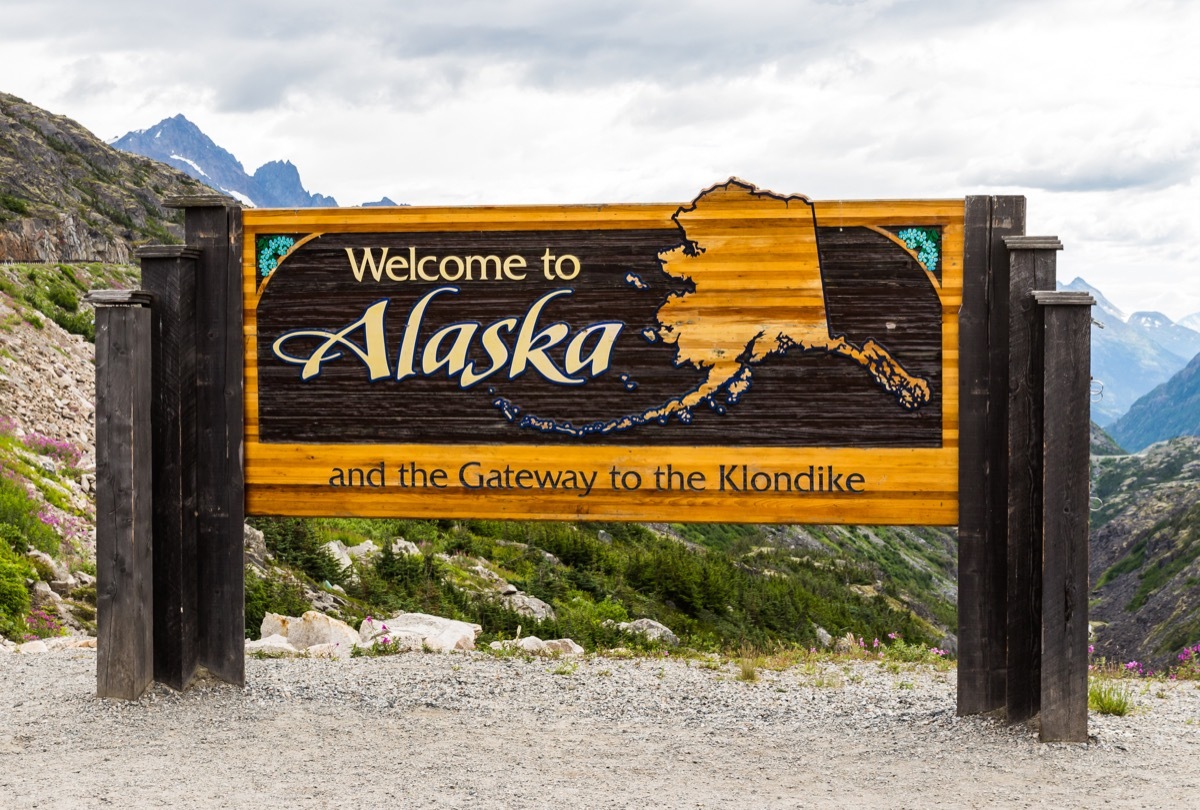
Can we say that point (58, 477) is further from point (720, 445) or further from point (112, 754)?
point (720, 445)

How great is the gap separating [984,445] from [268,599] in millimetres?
10144

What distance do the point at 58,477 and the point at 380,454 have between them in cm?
1141

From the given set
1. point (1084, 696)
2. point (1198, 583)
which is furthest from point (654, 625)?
point (1198, 583)

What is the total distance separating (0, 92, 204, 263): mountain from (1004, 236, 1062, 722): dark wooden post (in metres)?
55.8

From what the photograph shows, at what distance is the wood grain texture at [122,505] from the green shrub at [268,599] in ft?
15.6

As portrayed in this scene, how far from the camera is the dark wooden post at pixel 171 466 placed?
336 inches

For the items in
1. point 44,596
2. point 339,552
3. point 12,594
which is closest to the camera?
point 12,594

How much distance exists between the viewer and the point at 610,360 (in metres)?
8.37

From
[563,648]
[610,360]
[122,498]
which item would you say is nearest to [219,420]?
[122,498]

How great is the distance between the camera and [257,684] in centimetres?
904

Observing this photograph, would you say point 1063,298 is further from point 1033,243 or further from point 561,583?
point 561,583

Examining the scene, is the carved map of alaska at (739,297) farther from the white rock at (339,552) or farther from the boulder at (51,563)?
the white rock at (339,552)

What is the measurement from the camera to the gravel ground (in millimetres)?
6512

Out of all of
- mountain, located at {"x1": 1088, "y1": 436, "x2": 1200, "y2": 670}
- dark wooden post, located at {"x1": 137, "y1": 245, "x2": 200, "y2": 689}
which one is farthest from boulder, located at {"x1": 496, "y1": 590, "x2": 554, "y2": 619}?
mountain, located at {"x1": 1088, "y1": 436, "x2": 1200, "y2": 670}
